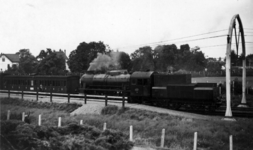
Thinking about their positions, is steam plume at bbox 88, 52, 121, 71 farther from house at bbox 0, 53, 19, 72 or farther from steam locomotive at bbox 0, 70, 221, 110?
house at bbox 0, 53, 19, 72

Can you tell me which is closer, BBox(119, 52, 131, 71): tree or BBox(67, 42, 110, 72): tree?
BBox(67, 42, 110, 72): tree

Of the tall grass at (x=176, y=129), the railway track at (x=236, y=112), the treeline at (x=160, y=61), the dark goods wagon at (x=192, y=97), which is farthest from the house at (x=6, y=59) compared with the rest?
the treeline at (x=160, y=61)

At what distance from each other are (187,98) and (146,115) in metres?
3.88

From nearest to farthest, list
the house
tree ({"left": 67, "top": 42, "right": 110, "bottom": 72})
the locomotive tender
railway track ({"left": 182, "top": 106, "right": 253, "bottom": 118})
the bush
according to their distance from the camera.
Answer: the house, railway track ({"left": 182, "top": 106, "right": 253, "bottom": 118}), the bush, the locomotive tender, tree ({"left": 67, "top": 42, "right": 110, "bottom": 72})

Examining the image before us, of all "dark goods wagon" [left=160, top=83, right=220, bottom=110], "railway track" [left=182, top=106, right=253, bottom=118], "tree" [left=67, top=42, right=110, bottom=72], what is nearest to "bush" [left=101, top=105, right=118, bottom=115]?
"dark goods wagon" [left=160, top=83, right=220, bottom=110]

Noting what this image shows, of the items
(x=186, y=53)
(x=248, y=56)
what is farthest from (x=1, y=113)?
(x=186, y=53)

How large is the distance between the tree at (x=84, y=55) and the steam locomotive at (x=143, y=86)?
Result: 10.9 ft

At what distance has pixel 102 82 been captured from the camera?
23.2 metres

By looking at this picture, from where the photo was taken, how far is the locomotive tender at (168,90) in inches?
618

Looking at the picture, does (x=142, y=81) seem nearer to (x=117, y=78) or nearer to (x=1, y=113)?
(x=117, y=78)

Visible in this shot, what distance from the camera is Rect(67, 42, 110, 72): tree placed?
26516 mm

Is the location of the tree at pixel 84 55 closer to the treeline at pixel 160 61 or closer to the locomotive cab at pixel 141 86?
the treeline at pixel 160 61

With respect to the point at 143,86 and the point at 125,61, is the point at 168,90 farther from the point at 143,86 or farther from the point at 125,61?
the point at 125,61

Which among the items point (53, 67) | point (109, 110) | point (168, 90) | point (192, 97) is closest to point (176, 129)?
point (109, 110)
